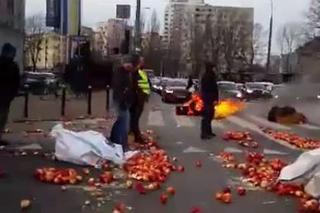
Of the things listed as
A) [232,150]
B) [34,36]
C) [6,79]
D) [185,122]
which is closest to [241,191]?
[232,150]

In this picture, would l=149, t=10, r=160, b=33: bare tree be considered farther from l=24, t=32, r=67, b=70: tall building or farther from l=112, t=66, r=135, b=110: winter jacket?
l=112, t=66, r=135, b=110: winter jacket

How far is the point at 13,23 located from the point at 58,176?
196 feet

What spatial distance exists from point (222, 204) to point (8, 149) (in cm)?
614

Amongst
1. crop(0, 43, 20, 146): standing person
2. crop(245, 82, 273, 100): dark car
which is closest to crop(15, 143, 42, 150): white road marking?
crop(0, 43, 20, 146): standing person

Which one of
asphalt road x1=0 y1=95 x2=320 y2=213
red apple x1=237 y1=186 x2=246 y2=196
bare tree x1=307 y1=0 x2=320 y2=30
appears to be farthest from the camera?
bare tree x1=307 y1=0 x2=320 y2=30

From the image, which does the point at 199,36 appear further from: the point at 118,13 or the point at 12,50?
the point at 12,50

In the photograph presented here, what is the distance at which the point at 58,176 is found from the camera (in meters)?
10.2

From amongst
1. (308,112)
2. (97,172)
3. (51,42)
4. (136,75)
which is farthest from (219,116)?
(51,42)

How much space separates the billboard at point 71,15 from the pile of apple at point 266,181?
29704 millimetres

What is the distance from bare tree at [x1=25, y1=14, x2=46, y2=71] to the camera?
108125mm

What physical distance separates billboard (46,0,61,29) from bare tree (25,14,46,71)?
6348 centimetres

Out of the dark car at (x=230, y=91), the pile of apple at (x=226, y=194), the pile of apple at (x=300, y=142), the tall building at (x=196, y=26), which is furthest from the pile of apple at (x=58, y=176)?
the tall building at (x=196, y=26)

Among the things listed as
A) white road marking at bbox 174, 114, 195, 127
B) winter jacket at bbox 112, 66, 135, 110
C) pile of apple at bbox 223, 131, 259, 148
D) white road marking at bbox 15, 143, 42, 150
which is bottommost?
white road marking at bbox 174, 114, 195, 127

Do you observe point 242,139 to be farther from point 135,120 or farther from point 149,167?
point 149,167
